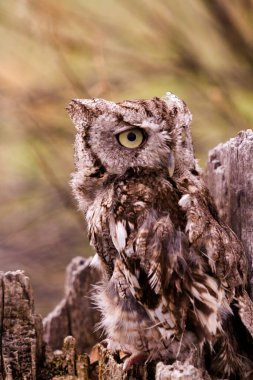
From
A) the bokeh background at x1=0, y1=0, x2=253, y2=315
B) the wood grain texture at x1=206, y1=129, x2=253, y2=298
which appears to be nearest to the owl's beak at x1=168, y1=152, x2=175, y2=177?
the wood grain texture at x1=206, y1=129, x2=253, y2=298

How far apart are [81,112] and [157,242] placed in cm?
56

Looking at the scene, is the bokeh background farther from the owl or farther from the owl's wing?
the owl's wing

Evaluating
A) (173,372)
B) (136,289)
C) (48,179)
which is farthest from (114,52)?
(173,372)

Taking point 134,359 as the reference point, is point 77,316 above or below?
above

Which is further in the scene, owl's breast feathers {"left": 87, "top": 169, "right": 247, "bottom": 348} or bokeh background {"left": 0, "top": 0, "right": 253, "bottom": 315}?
bokeh background {"left": 0, "top": 0, "right": 253, "bottom": 315}

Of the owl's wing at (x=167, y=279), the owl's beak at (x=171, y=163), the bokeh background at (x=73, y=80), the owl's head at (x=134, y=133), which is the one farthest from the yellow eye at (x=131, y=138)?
the bokeh background at (x=73, y=80)

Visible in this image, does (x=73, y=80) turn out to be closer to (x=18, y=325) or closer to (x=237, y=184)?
(x=237, y=184)

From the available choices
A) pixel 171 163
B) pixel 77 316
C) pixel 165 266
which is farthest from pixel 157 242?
pixel 77 316

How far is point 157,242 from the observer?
2205 mm

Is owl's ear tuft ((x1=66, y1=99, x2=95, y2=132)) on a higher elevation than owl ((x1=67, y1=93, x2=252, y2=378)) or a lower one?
higher

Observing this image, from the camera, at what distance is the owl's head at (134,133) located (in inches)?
90.9

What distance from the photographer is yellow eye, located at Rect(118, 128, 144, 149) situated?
2.34 m

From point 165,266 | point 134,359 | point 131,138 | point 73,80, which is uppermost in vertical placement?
point 73,80

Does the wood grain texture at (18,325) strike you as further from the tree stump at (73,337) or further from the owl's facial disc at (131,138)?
the owl's facial disc at (131,138)
